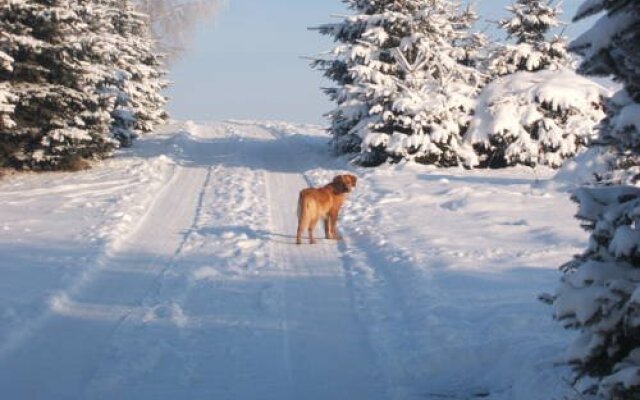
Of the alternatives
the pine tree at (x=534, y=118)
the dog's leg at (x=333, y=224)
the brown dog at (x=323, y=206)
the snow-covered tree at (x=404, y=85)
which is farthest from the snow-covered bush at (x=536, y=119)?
the dog's leg at (x=333, y=224)

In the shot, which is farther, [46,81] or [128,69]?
[128,69]

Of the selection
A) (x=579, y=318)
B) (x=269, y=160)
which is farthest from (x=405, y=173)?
(x=579, y=318)

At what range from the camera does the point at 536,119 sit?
19453mm

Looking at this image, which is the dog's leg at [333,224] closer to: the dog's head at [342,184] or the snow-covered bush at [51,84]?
the dog's head at [342,184]

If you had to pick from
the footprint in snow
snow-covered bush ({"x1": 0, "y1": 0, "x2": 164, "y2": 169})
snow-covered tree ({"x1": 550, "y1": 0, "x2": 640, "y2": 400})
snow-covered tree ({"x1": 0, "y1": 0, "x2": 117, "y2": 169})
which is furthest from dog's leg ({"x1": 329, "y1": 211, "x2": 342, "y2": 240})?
snow-covered tree ({"x1": 0, "y1": 0, "x2": 117, "y2": 169})

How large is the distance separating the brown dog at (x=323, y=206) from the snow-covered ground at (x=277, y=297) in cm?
30

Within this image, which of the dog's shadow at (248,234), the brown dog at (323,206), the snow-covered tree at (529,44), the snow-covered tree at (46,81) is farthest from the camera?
the snow-covered tree at (529,44)

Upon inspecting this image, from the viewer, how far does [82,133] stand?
17.2 meters

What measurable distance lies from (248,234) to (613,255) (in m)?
7.61

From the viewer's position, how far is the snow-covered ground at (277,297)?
5141 millimetres

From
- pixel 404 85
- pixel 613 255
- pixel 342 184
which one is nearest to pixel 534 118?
pixel 404 85

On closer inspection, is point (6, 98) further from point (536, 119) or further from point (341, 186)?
point (536, 119)

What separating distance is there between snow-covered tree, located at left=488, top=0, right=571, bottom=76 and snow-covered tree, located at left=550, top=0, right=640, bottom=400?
19.7 metres

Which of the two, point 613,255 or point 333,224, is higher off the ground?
point 613,255
